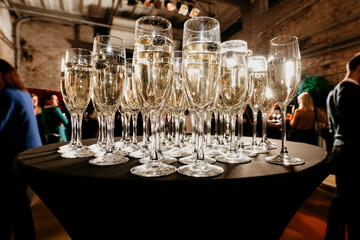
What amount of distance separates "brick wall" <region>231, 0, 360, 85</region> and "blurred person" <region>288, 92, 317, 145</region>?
259 cm

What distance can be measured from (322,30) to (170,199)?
648 centimetres

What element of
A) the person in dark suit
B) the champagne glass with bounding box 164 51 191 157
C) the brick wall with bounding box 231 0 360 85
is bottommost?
the person in dark suit

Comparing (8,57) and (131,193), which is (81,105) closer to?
(131,193)

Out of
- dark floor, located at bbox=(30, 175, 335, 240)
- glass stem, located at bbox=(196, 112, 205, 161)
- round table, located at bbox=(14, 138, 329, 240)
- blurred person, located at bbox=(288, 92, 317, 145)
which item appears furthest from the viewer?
blurred person, located at bbox=(288, 92, 317, 145)

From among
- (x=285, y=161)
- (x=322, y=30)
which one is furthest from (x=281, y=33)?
(x=285, y=161)

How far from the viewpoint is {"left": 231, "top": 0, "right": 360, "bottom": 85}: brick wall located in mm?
4848

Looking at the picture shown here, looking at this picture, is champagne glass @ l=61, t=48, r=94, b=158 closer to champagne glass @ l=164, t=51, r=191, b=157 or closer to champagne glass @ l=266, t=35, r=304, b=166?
champagne glass @ l=164, t=51, r=191, b=157

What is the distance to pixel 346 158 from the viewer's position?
2.11 m

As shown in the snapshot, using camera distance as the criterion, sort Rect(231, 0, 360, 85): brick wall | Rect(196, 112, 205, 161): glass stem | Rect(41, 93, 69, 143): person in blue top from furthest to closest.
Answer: Rect(231, 0, 360, 85): brick wall, Rect(41, 93, 69, 143): person in blue top, Rect(196, 112, 205, 161): glass stem

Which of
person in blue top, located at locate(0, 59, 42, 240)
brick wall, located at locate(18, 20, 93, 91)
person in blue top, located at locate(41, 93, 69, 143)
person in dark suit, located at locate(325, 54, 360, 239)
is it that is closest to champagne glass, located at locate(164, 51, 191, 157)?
person in blue top, located at locate(0, 59, 42, 240)

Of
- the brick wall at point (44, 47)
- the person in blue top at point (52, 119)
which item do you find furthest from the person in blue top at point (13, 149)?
the brick wall at point (44, 47)

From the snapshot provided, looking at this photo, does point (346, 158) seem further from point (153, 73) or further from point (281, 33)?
point (281, 33)

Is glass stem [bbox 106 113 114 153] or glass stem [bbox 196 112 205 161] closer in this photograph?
glass stem [bbox 196 112 205 161]

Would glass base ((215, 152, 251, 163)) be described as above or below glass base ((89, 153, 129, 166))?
below
